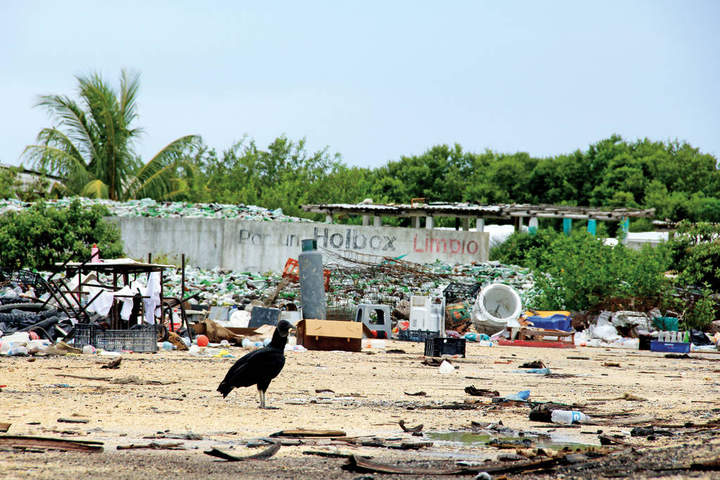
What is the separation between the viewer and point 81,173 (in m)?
29.7

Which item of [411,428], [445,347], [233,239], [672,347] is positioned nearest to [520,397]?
[411,428]

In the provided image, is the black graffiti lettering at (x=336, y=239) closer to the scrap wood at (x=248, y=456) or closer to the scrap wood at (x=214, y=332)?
the scrap wood at (x=214, y=332)

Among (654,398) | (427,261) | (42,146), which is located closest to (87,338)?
(654,398)

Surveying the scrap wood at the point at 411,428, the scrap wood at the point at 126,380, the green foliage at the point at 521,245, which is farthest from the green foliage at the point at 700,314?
the scrap wood at the point at 411,428

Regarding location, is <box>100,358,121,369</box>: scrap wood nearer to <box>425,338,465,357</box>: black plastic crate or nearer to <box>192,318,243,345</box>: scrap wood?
<box>192,318,243,345</box>: scrap wood

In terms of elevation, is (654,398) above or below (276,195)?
below

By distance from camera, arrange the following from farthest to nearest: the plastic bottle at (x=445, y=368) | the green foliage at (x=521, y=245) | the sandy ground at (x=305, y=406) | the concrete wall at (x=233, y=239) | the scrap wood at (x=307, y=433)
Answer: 1. the green foliage at (x=521, y=245)
2. the concrete wall at (x=233, y=239)
3. the plastic bottle at (x=445, y=368)
4. the scrap wood at (x=307, y=433)
5. the sandy ground at (x=305, y=406)

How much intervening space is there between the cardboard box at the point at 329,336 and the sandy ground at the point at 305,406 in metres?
0.76

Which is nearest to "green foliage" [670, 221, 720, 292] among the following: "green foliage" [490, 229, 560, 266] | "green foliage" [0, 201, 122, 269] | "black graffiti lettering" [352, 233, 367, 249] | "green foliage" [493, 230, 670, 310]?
"green foliage" [493, 230, 670, 310]

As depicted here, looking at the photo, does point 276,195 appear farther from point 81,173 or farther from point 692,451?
point 692,451

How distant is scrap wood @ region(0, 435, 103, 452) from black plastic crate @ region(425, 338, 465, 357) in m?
8.44

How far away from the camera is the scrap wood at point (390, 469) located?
4.21 meters

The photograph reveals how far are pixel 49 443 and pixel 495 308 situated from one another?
15547 millimetres

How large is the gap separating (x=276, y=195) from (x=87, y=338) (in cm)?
3133
